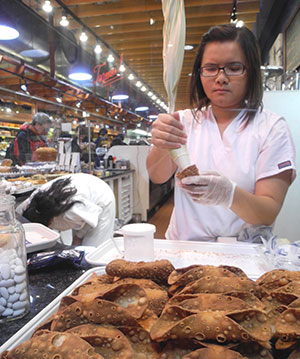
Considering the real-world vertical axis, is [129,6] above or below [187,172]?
above

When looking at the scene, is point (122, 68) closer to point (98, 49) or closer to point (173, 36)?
point (98, 49)

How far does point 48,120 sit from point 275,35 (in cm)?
344

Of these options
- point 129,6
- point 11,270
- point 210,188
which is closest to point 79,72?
point 129,6

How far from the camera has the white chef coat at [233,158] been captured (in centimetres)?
124

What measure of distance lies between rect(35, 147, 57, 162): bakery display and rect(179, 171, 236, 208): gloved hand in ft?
8.17

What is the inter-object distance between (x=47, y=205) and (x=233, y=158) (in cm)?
99

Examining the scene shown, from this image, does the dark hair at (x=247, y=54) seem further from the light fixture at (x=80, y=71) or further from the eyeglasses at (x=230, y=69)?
the light fixture at (x=80, y=71)

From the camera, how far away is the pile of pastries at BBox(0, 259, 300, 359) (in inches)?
15.4

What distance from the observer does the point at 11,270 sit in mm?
659

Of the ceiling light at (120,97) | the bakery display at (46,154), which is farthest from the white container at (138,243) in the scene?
the ceiling light at (120,97)

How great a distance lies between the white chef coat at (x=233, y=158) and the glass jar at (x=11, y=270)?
812mm

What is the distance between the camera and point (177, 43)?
0.68m

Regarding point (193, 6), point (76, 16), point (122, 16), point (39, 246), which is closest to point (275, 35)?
point (193, 6)

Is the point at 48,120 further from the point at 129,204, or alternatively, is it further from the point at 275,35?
the point at 275,35
